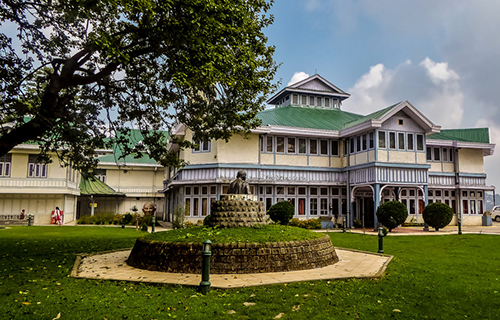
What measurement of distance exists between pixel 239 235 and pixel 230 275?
1356 millimetres

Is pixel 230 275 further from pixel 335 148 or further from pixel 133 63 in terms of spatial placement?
pixel 335 148

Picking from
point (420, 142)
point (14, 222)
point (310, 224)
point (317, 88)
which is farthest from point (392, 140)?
point (14, 222)

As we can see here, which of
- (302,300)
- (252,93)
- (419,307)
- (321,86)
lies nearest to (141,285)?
(302,300)

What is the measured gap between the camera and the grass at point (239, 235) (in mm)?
9570

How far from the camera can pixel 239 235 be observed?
32.4 feet

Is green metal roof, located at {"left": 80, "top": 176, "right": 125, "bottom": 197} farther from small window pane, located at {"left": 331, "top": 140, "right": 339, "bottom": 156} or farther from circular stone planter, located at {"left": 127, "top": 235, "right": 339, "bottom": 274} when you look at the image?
circular stone planter, located at {"left": 127, "top": 235, "right": 339, "bottom": 274}

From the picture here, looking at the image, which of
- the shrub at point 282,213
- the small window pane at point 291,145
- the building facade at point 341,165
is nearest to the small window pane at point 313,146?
the building facade at point 341,165

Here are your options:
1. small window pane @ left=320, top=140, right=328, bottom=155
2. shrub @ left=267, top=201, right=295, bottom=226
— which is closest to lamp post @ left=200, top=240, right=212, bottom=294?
shrub @ left=267, top=201, right=295, bottom=226

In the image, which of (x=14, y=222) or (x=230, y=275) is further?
(x=14, y=222)

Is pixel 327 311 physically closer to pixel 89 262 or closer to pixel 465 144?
pixel 89 262

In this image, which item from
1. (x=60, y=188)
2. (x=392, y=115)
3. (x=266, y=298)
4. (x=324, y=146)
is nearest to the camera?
(x=266, y=298)

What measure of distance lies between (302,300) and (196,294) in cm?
204

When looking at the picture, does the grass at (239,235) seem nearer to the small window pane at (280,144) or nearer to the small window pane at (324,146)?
the small window pane at (280,144)

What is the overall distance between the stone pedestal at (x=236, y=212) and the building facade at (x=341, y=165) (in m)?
12.6
